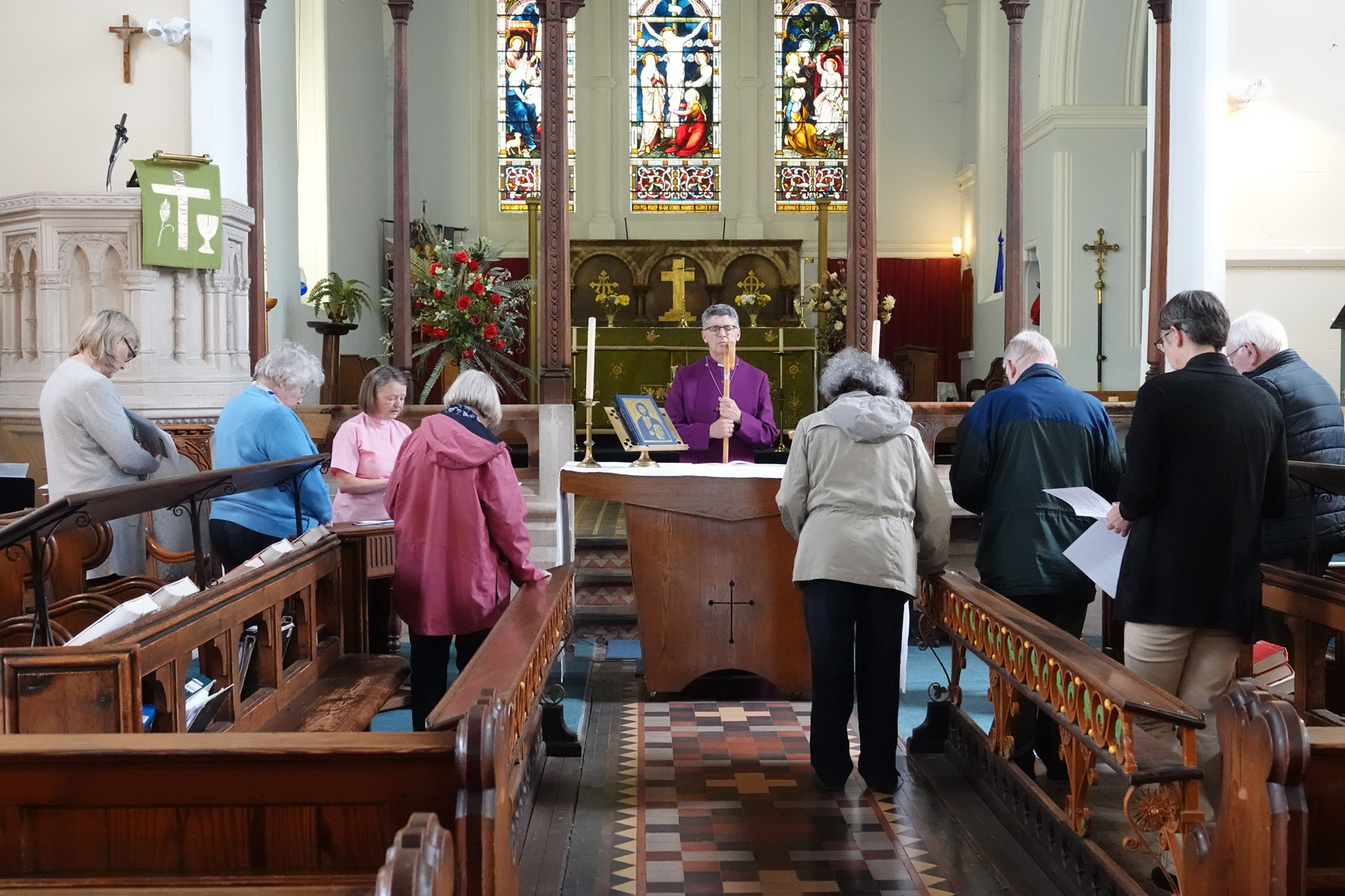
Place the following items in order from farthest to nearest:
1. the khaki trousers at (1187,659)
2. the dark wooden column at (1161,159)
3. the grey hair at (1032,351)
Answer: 1. the dark wooden column at (1161,159)
2. the grey hair at (1032,351)
3. the khaki trousers at (1187,659)

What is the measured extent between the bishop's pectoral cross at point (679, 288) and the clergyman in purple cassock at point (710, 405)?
6.77 metres

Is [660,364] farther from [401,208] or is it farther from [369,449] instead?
[369,449]

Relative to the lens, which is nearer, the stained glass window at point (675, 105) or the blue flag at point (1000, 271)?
the blue flag at point (1000, 271)

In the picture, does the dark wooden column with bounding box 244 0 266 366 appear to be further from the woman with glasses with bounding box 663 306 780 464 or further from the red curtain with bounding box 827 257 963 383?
the red curtain with bounding box 827 257 963 383

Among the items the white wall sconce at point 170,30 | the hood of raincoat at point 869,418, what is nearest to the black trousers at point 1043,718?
the hood of raincoat at point 869,418

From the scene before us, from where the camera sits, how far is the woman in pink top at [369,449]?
4.82 meters

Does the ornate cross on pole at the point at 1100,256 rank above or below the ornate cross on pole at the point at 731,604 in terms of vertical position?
above

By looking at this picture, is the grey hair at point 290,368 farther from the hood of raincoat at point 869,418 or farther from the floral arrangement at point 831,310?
the floral arrangement at point 831,310

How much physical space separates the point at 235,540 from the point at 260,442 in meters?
0.37

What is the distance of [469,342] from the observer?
7.75m

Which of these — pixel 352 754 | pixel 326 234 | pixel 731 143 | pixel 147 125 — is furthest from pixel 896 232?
pixel 352 754

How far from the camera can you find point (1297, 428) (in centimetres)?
379

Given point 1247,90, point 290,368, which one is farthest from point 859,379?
point 1247,90

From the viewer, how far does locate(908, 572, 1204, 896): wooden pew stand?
7.48ft
